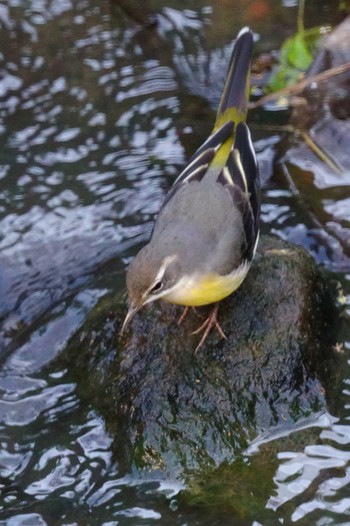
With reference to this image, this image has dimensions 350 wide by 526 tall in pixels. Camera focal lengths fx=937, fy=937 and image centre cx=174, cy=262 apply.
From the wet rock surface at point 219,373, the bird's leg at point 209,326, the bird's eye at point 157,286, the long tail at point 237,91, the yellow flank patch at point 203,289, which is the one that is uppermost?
the long tail at point 237,91

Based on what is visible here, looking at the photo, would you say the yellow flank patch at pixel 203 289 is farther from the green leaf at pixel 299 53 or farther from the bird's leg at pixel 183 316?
the green leaf at pixel 299 53

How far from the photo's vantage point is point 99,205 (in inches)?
352

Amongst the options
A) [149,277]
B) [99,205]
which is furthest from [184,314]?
[99,205]

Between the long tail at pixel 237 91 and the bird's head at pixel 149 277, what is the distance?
192 cm

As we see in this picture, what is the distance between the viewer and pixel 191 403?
6230mm

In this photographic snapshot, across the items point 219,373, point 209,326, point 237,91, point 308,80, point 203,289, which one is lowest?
point 219,373

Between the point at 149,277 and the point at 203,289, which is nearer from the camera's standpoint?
the point at 149,277

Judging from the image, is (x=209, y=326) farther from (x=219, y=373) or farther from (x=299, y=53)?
(x=299, y=53)

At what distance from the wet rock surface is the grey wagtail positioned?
208 mm

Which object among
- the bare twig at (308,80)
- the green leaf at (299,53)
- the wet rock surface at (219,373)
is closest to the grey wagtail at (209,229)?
the wet rock surface at (219,373)

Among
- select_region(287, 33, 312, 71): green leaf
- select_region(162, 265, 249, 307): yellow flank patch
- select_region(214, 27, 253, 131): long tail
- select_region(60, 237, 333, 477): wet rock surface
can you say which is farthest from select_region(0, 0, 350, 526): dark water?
select_region(214, 27, 253, 131): long tail

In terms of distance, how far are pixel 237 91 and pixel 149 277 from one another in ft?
8.09

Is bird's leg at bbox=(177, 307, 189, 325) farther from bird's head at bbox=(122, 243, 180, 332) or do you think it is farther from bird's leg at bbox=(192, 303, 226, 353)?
bird's head at bbox=(122, 243, 180, 332)

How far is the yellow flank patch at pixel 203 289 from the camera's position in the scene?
243 inches
